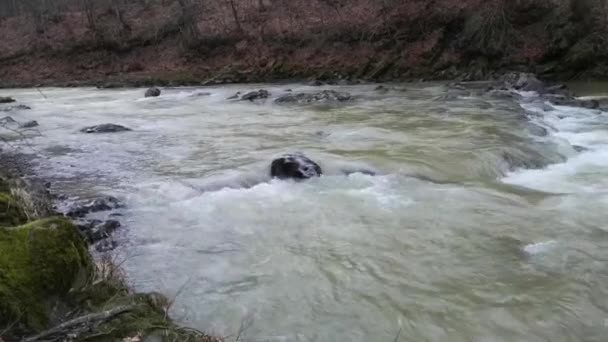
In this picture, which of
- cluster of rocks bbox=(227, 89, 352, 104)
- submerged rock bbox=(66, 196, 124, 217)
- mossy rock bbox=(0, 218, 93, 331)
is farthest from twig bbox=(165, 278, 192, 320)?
cluster of rocks bbox=(227, 89, 352, 104)

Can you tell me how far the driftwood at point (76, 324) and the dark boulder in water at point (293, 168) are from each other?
5529 mm

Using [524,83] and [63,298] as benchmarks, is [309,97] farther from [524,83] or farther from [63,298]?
[63,298]

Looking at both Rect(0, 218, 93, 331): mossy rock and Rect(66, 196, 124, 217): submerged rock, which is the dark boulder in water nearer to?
Rect(66, 196, 124, 217): submerged rock

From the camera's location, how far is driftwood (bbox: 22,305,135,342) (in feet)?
11.0

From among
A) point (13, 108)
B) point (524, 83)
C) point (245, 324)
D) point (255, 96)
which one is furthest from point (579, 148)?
point (13, 108)

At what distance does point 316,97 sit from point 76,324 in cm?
1646

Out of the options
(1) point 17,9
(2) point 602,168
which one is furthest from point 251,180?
(1) point 17,9

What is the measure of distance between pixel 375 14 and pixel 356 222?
77.1ft

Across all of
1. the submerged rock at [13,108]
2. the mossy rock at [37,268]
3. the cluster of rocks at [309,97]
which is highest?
the mossy rock at [37,268]

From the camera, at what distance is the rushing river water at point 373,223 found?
4883 millimetres

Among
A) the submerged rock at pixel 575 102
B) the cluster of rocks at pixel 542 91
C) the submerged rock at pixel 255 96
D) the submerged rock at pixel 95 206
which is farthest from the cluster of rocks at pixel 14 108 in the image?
the submerged rock at pixel 575 102

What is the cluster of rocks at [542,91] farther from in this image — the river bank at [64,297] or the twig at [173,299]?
the river bank at [64,297]

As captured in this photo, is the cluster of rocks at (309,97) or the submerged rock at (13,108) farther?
the submerged rock at (13,108)

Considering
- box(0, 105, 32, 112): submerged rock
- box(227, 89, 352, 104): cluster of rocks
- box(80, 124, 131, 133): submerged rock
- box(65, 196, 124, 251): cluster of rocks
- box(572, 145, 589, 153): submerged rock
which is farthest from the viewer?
box(0, 105, 32, 112): submerged rock
